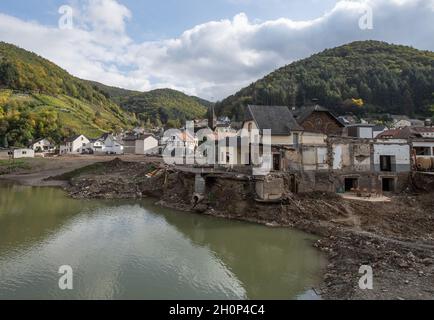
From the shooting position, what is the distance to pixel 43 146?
242 ft

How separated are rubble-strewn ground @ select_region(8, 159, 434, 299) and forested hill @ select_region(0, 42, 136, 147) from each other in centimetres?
5340

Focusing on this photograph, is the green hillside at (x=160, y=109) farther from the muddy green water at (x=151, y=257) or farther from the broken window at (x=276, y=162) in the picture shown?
the muddy green water at (x=151, y=257)

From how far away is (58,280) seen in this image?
1319 cm

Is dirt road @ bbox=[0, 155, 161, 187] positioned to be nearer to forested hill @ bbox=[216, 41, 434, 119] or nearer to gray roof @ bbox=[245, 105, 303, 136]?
gray roof @ bbox=[245, 105, 303, 136]

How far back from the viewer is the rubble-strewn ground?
1231 centimetres

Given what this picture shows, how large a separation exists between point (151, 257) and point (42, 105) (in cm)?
9705

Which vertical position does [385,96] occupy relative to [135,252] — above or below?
above

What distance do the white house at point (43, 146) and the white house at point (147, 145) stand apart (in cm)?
2204

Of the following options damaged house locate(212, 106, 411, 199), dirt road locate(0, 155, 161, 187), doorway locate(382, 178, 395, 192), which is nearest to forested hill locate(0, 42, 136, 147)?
dirt road locate(0, 155, 161, 187)

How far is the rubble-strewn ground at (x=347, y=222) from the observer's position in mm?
12312

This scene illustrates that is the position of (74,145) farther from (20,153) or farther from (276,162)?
(276,162)

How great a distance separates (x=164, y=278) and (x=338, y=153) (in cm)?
1852
